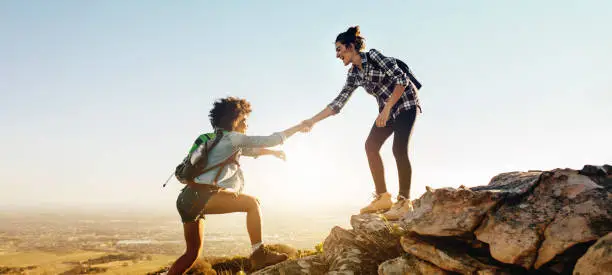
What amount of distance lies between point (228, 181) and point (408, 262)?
2.57 meters

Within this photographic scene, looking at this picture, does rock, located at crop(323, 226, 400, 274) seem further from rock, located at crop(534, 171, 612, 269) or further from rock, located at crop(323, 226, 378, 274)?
rock, located at crop(534, 171, 612, 269)

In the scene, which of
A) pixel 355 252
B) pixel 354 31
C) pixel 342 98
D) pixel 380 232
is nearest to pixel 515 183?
pixel 380 232

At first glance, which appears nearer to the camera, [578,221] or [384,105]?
[578,221]

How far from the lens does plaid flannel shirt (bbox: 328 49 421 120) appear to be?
5.55m

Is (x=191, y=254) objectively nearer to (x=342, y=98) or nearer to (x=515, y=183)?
(x=342, y=98)

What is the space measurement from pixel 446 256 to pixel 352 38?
12.8 feet

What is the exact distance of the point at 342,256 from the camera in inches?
191

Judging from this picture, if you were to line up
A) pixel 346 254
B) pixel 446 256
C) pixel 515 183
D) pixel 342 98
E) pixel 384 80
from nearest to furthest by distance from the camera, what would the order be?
1. pixel 446 256
2. pixel 515 183
3. pixel 346 254
4. pixel 384 80
5. pixel 342 98

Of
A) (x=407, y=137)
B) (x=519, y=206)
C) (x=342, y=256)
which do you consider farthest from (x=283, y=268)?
(x=519, y=206)

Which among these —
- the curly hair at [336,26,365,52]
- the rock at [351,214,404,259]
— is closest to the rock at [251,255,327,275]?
the rock at [351,214,404,259]

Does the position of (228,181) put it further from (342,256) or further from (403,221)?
(403,221)

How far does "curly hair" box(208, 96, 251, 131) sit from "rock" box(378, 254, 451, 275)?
2902 mm

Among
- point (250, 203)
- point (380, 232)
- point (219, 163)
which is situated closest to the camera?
point (219, 163)

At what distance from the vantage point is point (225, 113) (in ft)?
16.9
